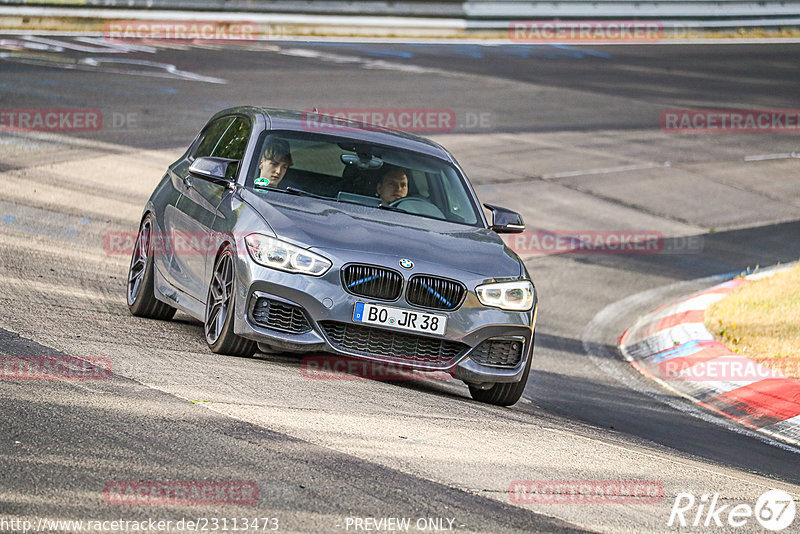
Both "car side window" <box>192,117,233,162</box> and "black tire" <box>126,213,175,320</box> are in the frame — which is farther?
"car side window" <box>192,117,233,162</box>

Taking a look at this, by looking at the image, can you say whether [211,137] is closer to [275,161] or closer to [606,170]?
[275,161]

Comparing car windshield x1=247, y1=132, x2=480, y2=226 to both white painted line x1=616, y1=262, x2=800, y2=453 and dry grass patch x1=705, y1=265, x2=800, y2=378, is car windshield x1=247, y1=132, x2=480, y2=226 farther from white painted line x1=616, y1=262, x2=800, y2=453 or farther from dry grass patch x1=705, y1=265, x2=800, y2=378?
dry grass patch x1=705, y1=265, x2=800, y2=378

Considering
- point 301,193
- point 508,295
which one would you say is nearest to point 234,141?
point 301,193

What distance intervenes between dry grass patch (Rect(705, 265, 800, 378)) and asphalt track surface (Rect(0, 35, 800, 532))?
953mm

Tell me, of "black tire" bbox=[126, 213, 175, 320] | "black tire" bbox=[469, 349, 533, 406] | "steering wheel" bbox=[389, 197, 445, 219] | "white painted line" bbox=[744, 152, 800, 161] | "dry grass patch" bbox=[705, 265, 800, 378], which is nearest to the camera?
"black tire" bbox=[469, 349, 533, 406]

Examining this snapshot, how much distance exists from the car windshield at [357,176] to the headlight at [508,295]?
1003mm

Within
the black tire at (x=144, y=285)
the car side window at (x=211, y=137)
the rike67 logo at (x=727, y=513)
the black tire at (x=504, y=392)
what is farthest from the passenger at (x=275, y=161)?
the rike67 logo at (x=727, y=513)

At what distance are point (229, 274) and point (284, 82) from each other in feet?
51.1

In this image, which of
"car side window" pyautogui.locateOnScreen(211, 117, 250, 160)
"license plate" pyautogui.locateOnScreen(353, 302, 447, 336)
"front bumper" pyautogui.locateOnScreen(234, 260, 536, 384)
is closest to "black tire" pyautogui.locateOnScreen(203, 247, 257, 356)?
"front bumper" pyautogui.locateOnScreen(234, 260, 536, 384)

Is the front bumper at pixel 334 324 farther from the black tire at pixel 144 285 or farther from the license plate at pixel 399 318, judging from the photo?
the black tire at pixel 144 285

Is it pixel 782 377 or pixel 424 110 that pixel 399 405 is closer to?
pixel 782 377

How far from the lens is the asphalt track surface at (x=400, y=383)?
17.7 ft

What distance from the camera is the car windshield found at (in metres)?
8.77

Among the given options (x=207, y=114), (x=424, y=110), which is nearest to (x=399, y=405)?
(x=207, y=114)
